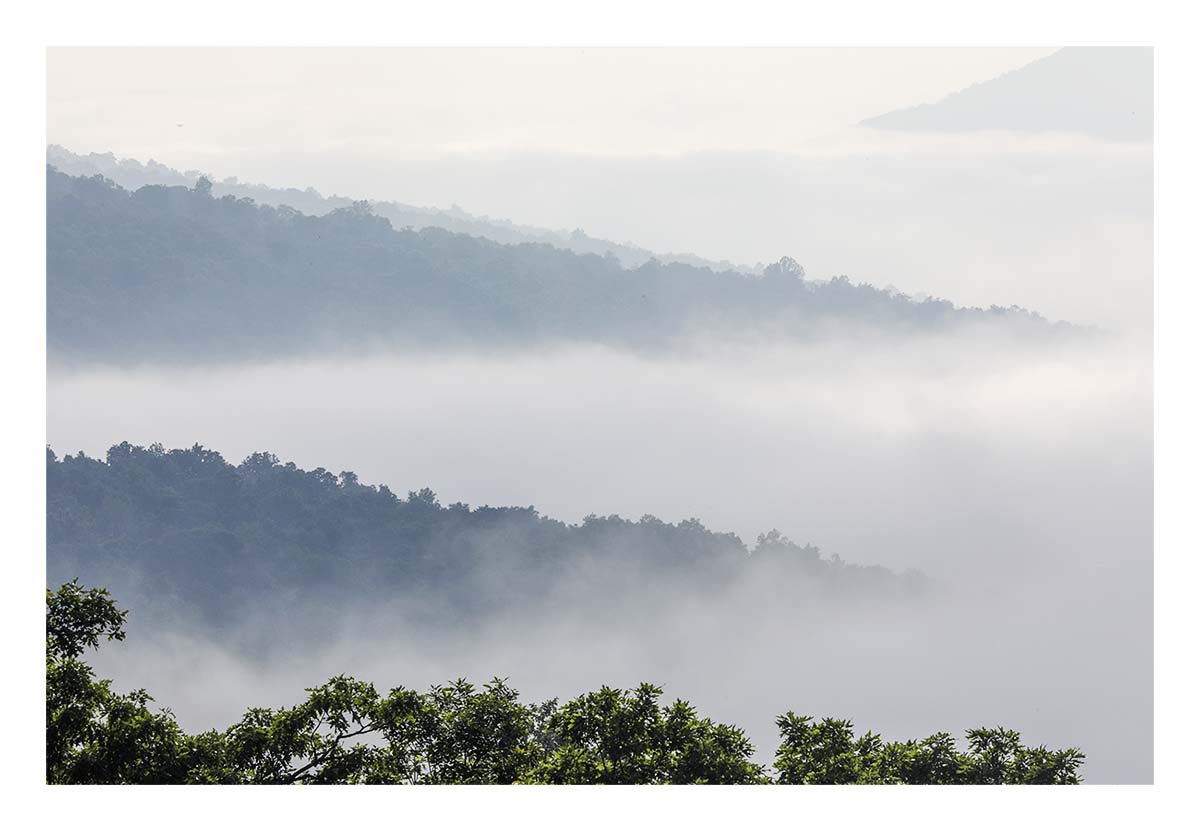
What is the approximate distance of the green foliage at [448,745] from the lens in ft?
42.1

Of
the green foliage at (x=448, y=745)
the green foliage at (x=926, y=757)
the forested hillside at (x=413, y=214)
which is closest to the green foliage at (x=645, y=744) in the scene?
the green foliage at (x=448, y=745)

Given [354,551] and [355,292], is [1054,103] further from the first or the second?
[355,292]

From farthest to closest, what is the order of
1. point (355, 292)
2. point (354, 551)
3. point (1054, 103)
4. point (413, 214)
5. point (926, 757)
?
point (355, 292) → point (413, 214) → point (1054, 103) → point (354, 551) → point (926, 757)

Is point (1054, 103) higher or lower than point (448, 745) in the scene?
higher

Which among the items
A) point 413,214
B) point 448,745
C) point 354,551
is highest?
point 413,214

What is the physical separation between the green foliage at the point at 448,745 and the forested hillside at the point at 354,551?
42564 millimetres

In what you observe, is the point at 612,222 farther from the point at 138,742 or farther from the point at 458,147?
the point at 138,742

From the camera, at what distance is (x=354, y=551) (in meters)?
56.3

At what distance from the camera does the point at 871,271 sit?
65750 millimetres

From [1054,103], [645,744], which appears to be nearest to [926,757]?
[645,744]

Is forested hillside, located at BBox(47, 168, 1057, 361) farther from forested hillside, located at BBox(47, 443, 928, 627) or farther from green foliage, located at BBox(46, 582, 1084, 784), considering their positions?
green foliage, located at BBox(46, 582, 1084, 784)

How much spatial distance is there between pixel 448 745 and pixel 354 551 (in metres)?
43.4
